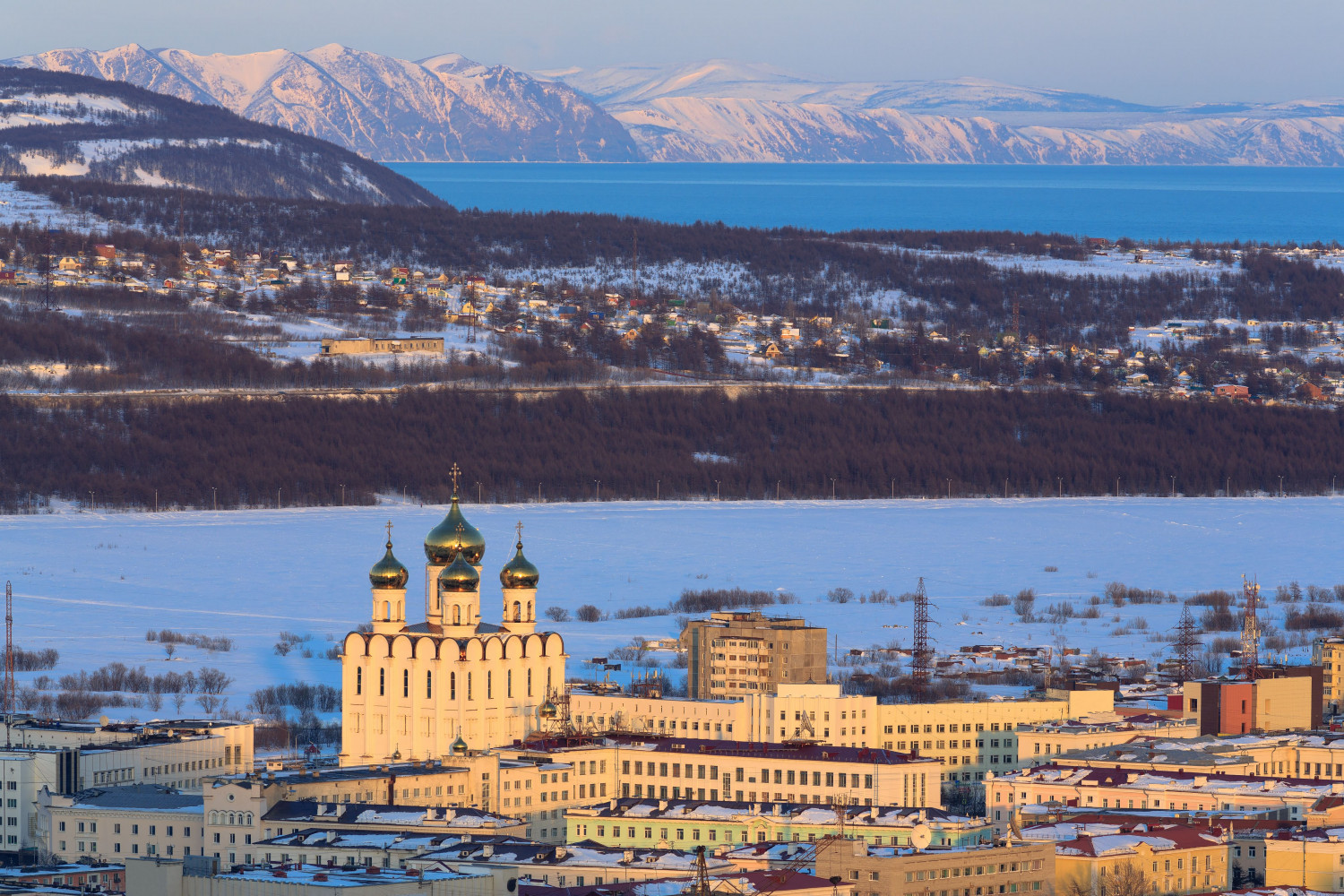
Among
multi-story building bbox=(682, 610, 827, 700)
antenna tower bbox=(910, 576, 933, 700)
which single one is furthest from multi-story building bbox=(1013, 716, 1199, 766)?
multi-story building bbox=(682, 610, 827, 700)

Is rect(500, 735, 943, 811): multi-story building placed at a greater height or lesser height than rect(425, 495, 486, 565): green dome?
lesser

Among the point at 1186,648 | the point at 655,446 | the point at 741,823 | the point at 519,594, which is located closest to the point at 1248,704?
the point at 1186,648

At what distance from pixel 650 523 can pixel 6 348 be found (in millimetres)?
39773

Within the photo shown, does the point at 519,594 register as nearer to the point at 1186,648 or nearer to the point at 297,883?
the point at 1186,648

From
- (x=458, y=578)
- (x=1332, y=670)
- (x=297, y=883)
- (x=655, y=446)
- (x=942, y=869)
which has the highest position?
(x=655, y=446)

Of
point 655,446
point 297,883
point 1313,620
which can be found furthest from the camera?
point 655,446

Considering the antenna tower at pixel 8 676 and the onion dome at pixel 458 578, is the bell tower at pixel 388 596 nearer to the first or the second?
the onion dome at pixel 458 578

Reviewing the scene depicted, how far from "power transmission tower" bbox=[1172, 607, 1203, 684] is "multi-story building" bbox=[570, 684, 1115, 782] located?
786 centimetres

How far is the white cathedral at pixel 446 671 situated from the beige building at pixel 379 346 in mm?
79146

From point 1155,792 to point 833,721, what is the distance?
450 inches

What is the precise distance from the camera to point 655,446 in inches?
5349

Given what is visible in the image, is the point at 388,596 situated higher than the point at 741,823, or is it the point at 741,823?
the point at 388,596

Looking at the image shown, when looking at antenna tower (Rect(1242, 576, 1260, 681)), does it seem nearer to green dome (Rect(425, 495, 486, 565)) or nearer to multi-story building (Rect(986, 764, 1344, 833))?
multi-story building (Rect(986, 764, 1344, 833))

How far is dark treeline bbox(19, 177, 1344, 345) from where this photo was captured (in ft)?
614
